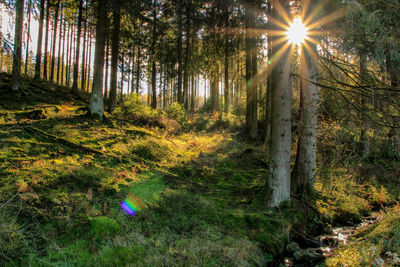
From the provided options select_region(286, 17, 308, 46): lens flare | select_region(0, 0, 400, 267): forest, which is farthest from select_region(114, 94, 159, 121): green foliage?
select_region(286, 17, 308, 46): lens flare

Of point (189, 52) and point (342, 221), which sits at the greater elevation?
point (189, 52)

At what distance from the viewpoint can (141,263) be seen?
10.4 ft

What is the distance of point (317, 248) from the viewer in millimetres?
4852

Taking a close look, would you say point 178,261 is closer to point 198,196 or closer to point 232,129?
point 198,196

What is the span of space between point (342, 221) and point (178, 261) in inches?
220

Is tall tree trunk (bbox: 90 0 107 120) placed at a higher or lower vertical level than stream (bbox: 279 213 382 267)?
higher

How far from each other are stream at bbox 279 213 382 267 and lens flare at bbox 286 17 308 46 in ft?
16.9

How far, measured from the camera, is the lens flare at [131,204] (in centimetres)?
461

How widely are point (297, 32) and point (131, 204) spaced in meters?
6.57

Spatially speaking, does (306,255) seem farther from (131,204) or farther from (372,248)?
(131,204)

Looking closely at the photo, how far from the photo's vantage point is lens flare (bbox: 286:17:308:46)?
5836 millimetres

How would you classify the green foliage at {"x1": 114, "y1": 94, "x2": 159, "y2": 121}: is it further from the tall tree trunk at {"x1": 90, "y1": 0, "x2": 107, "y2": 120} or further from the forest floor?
the forest floor

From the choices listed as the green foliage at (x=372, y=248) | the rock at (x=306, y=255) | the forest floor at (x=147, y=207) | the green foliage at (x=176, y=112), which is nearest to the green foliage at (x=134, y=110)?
the green foliage at (x=176, y=112)

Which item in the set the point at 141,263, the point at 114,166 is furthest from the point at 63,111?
the point at 141,263
